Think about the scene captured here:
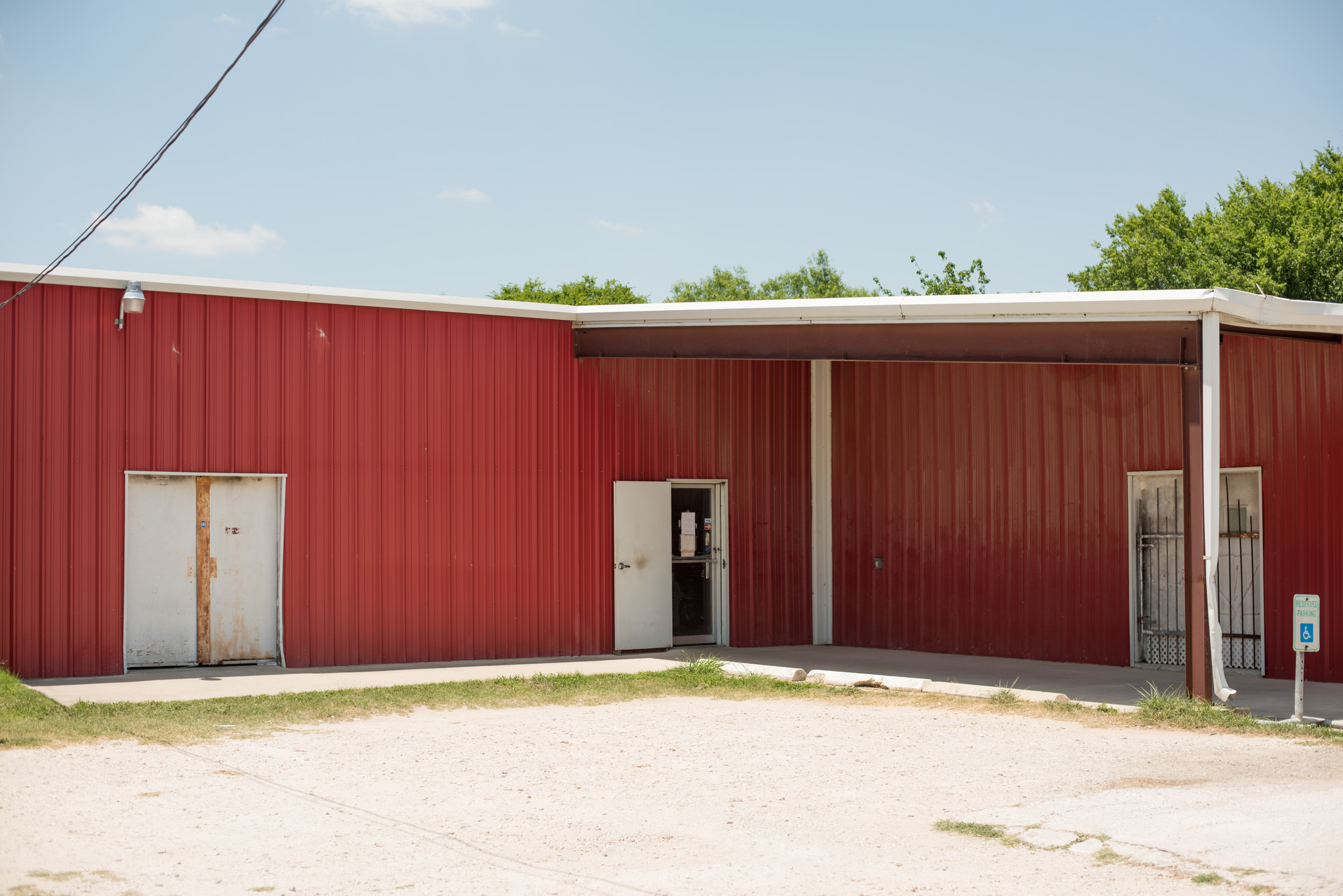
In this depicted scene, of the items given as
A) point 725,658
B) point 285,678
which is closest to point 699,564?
point 725,658

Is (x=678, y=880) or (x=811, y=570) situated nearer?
(x=678, y=880)

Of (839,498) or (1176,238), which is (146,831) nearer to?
(839,498)

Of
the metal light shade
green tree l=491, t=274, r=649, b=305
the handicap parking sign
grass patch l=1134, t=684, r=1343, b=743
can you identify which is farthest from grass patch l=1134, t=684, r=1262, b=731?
green tree l=491, t=274, r=649, b=305

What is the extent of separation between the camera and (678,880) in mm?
5500

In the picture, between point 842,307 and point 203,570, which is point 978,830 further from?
point 203,570

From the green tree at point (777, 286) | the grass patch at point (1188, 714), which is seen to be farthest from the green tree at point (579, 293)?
the grass patch at point (1188, 714)

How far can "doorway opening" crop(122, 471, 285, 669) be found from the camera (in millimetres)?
12484

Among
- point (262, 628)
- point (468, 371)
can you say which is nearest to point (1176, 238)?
point (468, 371)

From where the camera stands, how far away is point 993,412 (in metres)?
14.8

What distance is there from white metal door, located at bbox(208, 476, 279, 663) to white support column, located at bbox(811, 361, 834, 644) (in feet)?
22.5

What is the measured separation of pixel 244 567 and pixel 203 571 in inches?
16.0

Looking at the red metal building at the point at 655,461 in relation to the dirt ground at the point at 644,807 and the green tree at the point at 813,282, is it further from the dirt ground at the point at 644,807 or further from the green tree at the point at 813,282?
Answer: the green tree at the point at 813,282

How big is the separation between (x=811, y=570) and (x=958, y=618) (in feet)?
6.72

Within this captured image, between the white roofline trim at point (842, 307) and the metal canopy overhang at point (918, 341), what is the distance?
0.12 m
